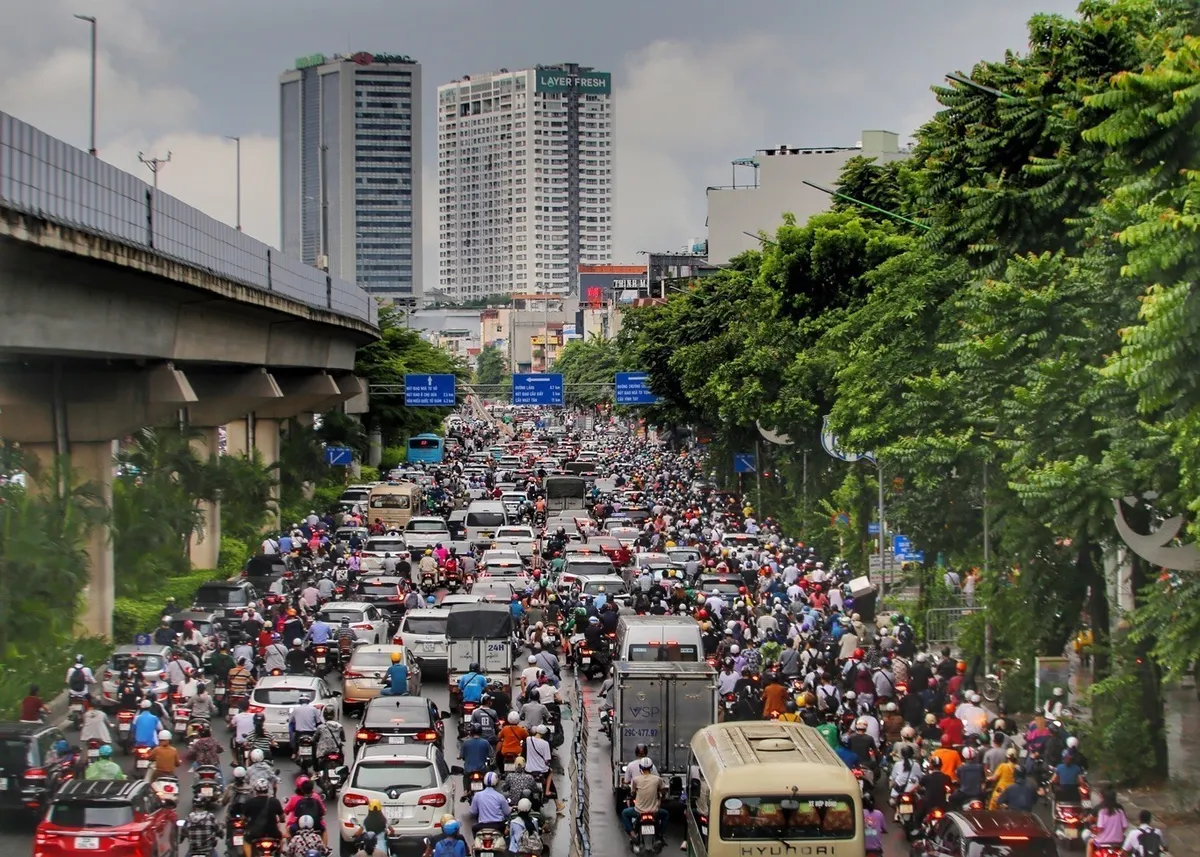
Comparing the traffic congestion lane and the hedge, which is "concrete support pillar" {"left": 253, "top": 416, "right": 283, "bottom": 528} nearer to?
the hedge

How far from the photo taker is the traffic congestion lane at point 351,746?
20391mm

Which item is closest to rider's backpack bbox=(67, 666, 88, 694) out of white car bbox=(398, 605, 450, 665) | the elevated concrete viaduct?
the elevated concrete viaduct

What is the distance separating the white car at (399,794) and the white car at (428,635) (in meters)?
12.5

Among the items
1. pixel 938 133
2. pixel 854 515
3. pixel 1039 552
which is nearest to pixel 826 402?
pixel 854 515

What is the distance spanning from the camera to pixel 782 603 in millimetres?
35844

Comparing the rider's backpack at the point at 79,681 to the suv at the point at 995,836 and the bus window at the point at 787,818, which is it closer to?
the bus window at the point at 787,818

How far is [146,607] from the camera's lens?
1559 inches

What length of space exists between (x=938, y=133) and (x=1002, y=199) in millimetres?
4875

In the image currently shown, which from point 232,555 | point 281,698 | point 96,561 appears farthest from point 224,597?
point 232,555

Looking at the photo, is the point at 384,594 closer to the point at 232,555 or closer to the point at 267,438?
the point at 232,555

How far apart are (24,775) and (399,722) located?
456 cm

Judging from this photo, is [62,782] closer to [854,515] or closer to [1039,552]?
[1039,552]

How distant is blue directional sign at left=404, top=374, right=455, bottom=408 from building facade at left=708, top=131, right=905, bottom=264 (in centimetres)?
2027

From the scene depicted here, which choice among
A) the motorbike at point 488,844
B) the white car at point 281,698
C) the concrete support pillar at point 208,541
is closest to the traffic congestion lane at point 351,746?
the white car at point 281,698
